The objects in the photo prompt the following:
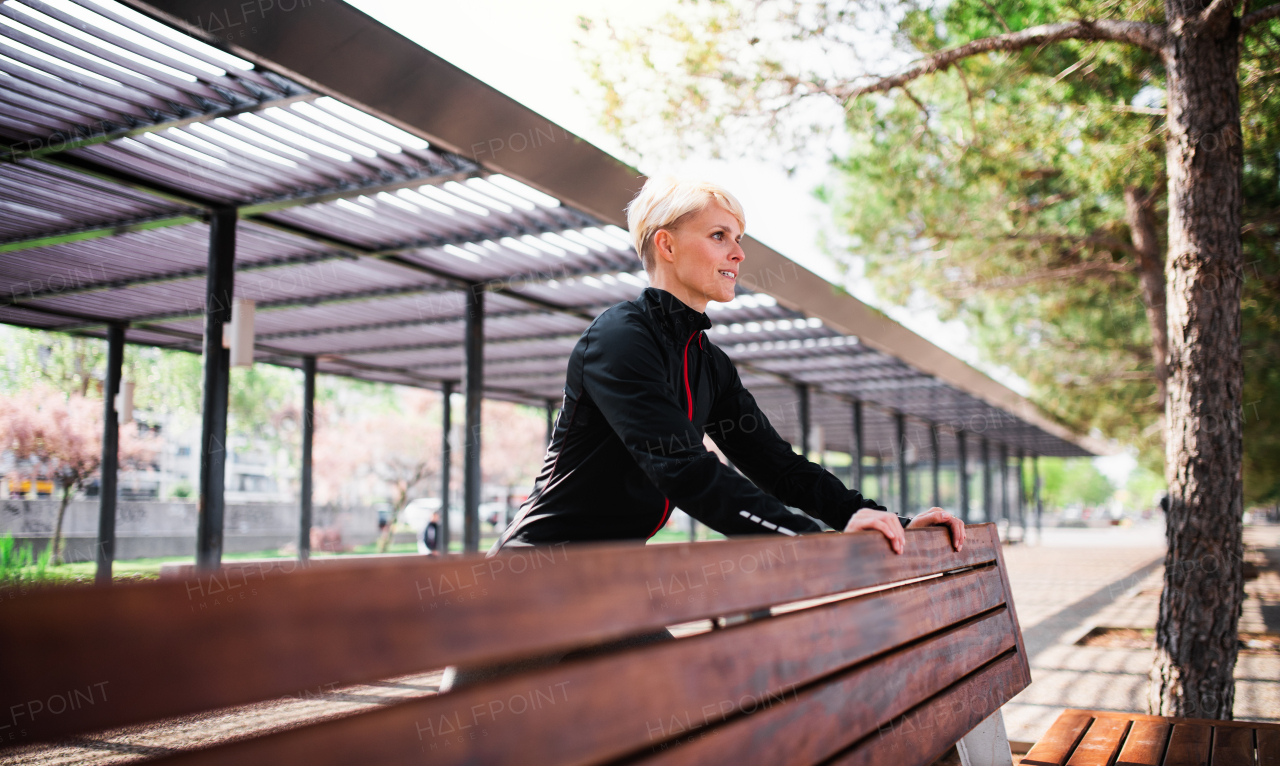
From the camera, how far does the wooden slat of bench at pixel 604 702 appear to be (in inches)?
33.8

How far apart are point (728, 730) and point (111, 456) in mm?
13873

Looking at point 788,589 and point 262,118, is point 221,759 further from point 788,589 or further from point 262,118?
point 262,118

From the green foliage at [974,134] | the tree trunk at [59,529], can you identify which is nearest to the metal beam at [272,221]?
the green foliage at [974,134]

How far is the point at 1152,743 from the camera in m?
2.94

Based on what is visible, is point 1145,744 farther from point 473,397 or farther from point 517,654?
point 473,397

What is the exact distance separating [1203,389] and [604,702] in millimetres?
4993

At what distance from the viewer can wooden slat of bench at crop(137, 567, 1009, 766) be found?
858mm

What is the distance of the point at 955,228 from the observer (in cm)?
1198

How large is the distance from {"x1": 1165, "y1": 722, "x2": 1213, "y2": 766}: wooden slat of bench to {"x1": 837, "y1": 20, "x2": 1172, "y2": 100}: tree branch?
417 centimetres

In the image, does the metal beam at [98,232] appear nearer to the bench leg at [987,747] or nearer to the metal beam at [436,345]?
the metal beam at [436,345]

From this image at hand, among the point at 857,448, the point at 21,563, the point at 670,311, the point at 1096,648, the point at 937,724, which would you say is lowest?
the point at 1096,648

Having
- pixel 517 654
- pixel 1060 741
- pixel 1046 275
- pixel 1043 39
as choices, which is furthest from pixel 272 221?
pixel 1046 275

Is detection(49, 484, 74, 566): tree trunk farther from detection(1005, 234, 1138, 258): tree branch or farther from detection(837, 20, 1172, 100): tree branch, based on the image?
detection(1005, 234, 1138, 258): tree branch

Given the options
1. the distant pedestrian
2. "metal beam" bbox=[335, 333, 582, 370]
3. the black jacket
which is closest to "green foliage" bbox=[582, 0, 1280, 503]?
"metal beam" bbox=[335, 333, 582, 370]
